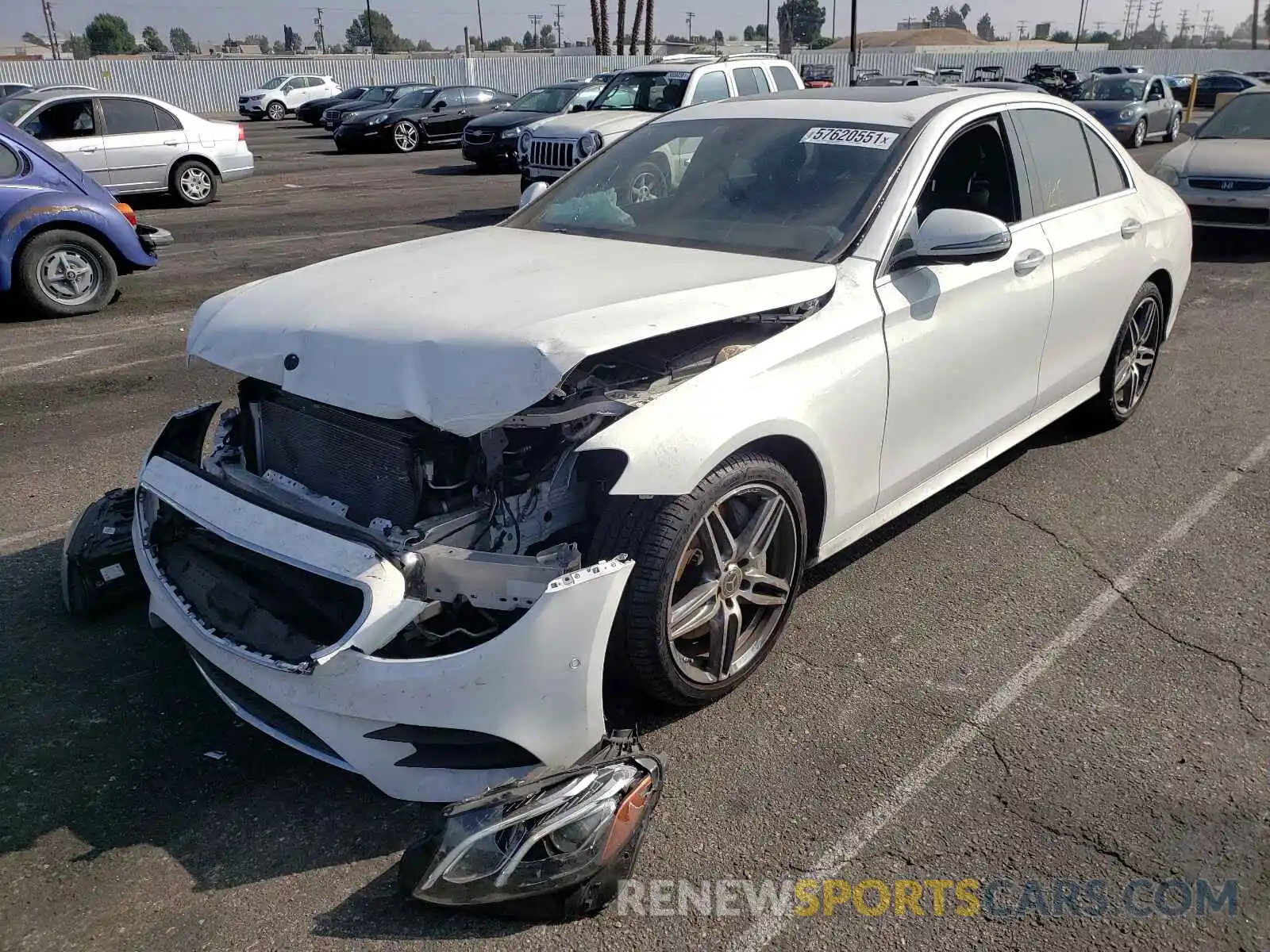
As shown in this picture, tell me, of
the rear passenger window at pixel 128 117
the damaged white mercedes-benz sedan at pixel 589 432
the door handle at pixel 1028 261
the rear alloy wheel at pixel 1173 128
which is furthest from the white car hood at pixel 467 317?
A: the rear alloy wheel at pixel 1173 128

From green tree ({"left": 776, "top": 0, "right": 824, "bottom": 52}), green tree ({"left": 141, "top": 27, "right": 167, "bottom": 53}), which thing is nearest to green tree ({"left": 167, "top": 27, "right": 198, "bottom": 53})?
green tree ({"left": 141, "top": 27, "right": 167, "bottom": 53})

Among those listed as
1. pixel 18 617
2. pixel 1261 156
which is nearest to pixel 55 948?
pixel 18 617

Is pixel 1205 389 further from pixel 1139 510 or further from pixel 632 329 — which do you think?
pixel 632 329

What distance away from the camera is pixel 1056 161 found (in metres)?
4.71

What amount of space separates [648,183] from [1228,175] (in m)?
8.60

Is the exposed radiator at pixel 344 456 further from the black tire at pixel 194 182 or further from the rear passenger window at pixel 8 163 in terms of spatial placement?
the black tire at pixel 194 182

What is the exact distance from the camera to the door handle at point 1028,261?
4.21 m

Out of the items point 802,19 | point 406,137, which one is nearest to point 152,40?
point 802,19

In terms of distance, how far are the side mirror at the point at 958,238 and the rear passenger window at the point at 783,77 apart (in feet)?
38.5

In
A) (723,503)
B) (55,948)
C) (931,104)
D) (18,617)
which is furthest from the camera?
(931,104)

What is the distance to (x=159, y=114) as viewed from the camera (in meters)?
14.4

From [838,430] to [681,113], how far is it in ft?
6.79

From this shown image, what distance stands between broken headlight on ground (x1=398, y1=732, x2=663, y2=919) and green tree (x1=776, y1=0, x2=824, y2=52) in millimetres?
117137

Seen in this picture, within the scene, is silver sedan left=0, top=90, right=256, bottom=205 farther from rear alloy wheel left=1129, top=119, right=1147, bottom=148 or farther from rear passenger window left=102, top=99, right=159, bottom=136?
rear alloy wheel left=1129, top=119, right=1147, bottom=148
